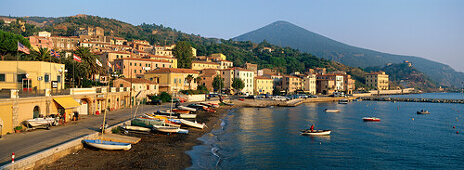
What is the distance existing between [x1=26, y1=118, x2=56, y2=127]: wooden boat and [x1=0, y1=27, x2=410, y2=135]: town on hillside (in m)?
0.71

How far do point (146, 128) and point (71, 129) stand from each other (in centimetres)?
743

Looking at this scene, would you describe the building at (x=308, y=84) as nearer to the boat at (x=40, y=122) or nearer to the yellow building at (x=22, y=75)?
the yellow building at (x=22, y=75)

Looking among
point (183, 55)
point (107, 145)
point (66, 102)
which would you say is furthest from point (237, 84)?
point (107, 145)

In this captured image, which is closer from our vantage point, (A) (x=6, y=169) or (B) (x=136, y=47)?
(A) (x=6, y=169)

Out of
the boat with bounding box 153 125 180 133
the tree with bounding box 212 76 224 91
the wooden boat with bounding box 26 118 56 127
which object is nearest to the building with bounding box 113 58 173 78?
the tree with bounding box 212 76 224 91

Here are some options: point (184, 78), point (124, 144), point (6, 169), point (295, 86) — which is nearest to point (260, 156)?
point (124, 144)

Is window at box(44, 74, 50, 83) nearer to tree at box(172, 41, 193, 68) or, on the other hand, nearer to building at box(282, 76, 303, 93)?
tree at box(172, 41, 193, 68)

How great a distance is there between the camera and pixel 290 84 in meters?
120

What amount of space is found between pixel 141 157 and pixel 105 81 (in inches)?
1502

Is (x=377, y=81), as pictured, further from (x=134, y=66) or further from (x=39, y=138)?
(x=39, y=138)

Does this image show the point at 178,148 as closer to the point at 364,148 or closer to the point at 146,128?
the point at 146,128

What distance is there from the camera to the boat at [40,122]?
961 inches

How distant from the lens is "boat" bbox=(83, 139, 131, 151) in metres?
22.2

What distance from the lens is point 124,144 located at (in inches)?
920
